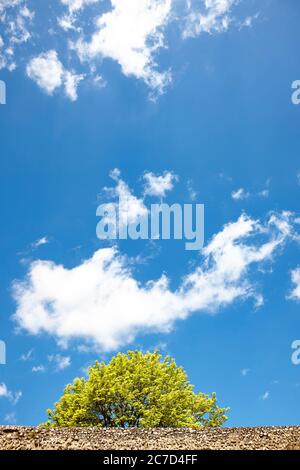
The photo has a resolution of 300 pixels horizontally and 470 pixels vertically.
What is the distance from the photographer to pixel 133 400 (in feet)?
116

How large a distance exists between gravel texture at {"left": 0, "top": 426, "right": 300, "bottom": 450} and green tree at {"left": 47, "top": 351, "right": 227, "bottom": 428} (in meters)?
14.8

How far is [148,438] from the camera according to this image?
1977 centimetres

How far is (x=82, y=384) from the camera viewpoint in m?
38.0

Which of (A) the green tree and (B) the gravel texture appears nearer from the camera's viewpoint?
(B) the gravel texture

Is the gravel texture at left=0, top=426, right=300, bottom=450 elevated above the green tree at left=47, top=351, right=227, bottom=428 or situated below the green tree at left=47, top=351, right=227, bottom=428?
below

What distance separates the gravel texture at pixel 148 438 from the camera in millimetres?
19188

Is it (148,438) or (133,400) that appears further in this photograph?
(133,400)

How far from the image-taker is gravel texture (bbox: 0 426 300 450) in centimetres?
1919

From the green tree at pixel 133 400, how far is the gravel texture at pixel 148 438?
14.8 m

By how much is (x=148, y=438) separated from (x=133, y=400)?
16258mm
